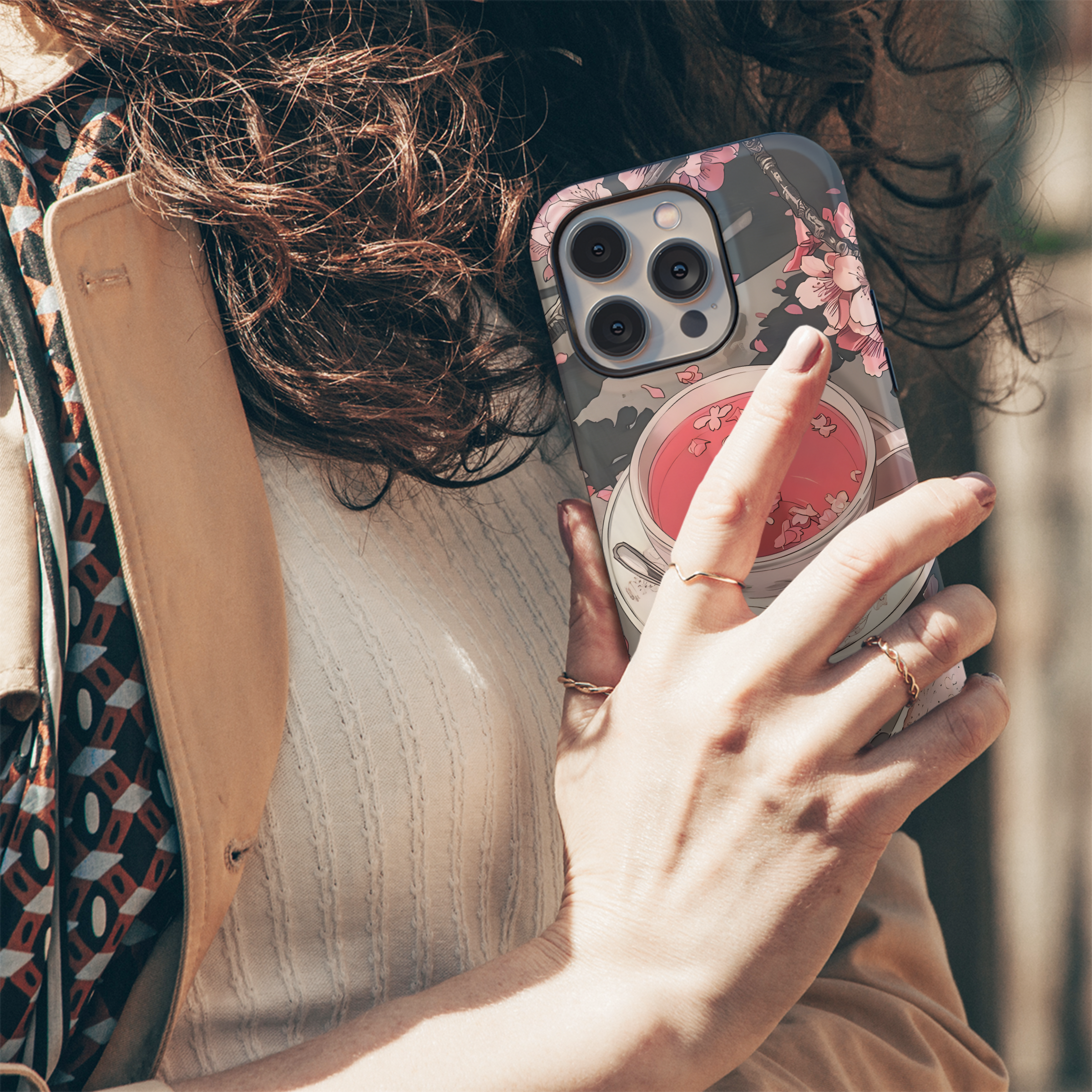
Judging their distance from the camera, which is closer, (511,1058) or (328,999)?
(511,1058)

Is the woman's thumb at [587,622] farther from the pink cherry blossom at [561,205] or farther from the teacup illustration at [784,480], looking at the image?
the pink cherry blossom at [561,205]

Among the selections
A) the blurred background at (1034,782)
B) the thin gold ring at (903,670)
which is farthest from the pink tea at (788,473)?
the blurred background at (1034,782)

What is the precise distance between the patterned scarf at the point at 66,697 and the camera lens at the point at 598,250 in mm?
310

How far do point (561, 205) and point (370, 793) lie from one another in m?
0.45

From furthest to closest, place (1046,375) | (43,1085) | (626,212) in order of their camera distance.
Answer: (1046,375), (626,212), (43,1085)

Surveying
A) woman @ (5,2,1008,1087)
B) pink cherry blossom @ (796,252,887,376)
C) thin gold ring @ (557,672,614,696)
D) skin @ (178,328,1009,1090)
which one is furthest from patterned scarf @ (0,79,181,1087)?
pink cherry blossom @ (796,252,887,376)

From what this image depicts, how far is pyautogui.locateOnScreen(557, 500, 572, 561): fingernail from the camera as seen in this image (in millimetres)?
621

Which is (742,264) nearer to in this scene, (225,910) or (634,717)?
(634,717)

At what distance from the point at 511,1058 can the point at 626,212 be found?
572mm

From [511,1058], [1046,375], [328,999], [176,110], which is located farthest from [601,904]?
[1046,375]

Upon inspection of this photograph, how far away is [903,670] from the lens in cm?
50

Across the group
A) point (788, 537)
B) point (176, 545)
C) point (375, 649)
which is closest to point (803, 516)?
point (788, 537)

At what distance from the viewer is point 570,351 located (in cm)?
59

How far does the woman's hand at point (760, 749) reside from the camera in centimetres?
49
